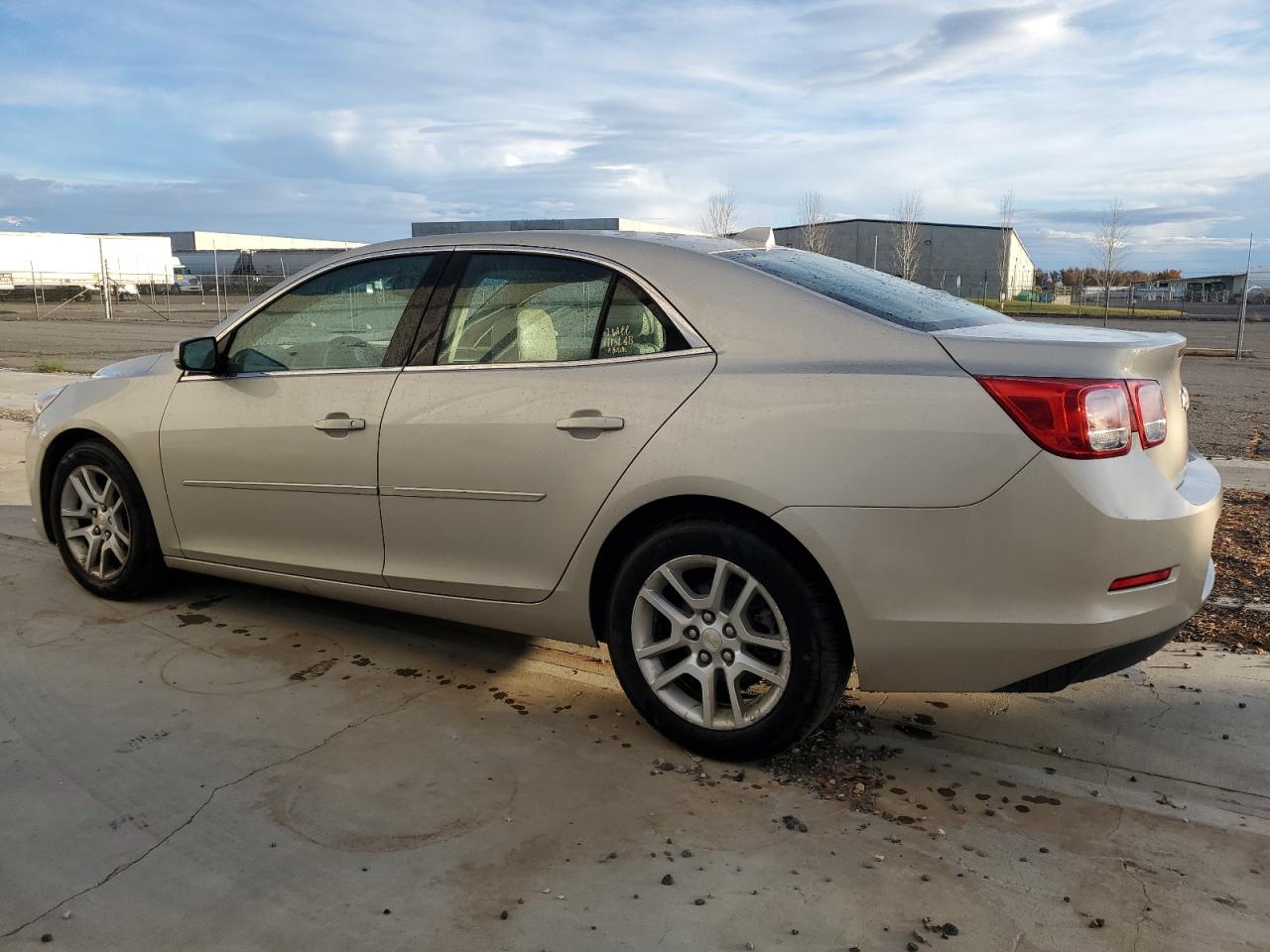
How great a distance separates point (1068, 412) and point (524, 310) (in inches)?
71.0

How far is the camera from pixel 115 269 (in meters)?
66.7

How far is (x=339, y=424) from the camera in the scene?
153 inches

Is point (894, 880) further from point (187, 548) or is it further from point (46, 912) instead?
point (187, 548)

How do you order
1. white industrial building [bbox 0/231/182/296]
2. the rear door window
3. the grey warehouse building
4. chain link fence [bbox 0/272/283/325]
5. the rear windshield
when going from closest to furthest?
1. the rear windshield
2. the rear door window
3. chain link fence [bbox 0/272/283/325]
4. the grey warehouse building
5. white industrial building [bbox 0/231/182/296]

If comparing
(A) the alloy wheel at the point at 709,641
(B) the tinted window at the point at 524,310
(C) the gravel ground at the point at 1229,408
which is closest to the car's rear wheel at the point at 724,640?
(A) the alloy wheel at the point at 709,641

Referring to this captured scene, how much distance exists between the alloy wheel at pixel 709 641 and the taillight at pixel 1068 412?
86cm

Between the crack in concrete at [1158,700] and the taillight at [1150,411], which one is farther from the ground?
the taillight at [1150,411]

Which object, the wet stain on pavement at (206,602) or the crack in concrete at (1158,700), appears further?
the wet stain on pavement at (206,602)

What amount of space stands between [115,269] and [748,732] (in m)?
72.8

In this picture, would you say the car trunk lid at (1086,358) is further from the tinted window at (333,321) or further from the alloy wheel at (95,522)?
the alloy wheel at (95,522)

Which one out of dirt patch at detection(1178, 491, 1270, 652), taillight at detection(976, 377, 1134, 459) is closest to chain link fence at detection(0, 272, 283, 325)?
dirt patch at detection(1178, 491, 1270, 652)

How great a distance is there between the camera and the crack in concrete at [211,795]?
8.36 feet

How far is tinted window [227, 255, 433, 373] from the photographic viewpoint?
3994mm

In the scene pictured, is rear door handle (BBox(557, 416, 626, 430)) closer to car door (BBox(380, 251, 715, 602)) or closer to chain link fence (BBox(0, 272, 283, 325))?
car door (BBox(380, 251, 715, 602))
